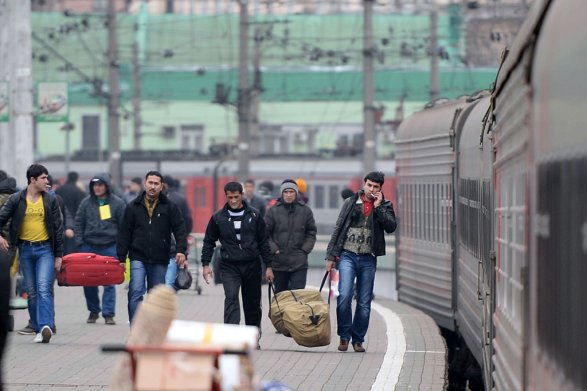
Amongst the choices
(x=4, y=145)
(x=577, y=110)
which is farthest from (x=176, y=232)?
(x=4, y=145)

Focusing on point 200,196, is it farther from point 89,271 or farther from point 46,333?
point 46,333

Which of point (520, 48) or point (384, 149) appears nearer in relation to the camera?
point (520, 48)

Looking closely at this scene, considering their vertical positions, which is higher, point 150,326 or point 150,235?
point 150,235

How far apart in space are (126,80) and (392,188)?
25.9 meters

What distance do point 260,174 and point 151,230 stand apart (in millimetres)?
38880

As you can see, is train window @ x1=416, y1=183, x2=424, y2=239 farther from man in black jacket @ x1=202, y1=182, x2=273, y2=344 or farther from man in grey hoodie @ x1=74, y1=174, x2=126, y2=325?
man in black jacket @ x1=202, y1=182, x2=273, y2=344

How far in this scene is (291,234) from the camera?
16734 mm

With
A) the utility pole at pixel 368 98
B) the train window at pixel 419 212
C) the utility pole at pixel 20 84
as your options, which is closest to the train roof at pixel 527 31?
the train window at pixel 419 212

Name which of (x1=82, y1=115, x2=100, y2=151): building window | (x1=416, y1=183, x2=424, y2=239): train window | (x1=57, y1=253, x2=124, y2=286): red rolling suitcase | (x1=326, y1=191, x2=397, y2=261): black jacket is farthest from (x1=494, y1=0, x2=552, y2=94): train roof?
(x1=82, y1=115, x2=100, y2=151): building window

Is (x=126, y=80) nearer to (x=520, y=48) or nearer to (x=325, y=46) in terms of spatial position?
(x=325, y=46)

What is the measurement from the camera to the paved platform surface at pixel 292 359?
1222 cm

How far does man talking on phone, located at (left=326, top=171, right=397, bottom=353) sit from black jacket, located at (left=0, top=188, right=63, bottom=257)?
2.55 metres

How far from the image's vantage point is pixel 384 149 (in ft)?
263

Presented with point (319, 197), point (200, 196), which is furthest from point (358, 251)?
point (319, 197)
